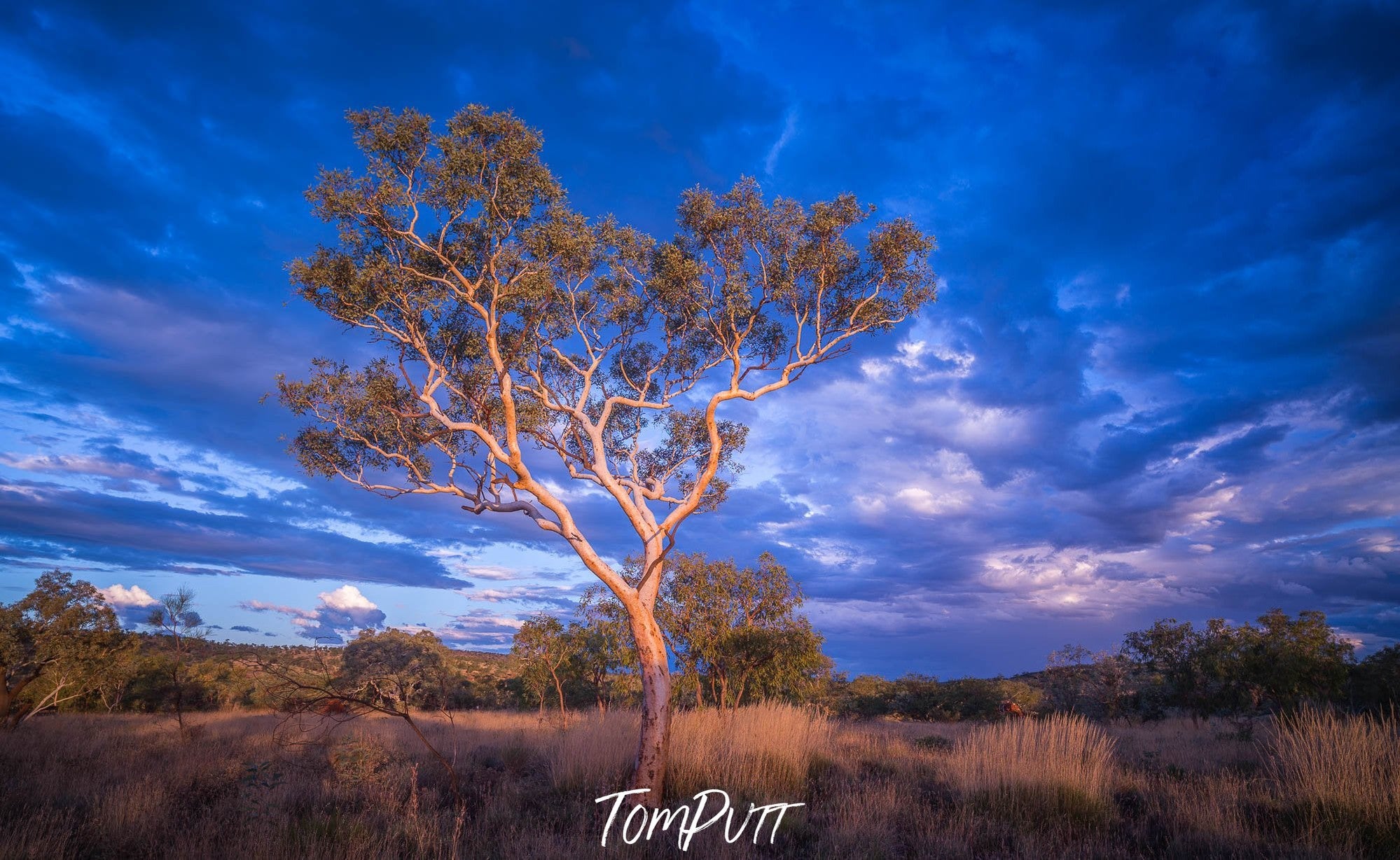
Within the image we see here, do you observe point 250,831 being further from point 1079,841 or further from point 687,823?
point 1079,841

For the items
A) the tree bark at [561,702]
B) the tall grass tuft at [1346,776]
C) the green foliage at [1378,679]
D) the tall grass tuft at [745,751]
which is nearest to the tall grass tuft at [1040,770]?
the tall grass tuft at [1346,776]

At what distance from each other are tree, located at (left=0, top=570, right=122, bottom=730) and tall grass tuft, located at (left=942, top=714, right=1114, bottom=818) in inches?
945

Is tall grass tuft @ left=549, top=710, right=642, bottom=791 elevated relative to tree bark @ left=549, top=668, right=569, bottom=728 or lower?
elevated

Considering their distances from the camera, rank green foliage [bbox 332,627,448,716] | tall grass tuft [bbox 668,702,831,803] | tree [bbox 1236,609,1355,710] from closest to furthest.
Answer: tall grass tuft [bbox 668,702,831,803], tree [bbox 1236,609,1355,710], green foliage [bbox 332,627,448,716]

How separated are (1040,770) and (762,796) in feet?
13.3

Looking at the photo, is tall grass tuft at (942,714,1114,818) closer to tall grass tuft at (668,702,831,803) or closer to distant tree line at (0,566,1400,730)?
tall grass tuft at (668,702,831,803)

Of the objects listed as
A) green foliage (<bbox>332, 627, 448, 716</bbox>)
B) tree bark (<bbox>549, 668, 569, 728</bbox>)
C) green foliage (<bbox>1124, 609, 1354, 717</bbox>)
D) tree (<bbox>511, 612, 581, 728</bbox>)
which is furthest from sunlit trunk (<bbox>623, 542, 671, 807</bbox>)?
green foliage (<bbox>332, 627, 448, 716</bbox>)

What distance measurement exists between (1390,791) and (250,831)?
12.6 meters

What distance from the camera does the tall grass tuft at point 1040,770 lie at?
335 inches

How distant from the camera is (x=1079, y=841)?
7.19m

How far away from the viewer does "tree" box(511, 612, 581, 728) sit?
25.0m

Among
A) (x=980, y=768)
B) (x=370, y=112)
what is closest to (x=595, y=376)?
(x=370, y=112)

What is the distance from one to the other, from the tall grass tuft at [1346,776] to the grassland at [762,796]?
3 centimetres

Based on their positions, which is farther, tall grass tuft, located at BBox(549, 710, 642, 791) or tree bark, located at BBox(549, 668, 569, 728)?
tree bark, located at BBox(549, 668, 569, 728)
